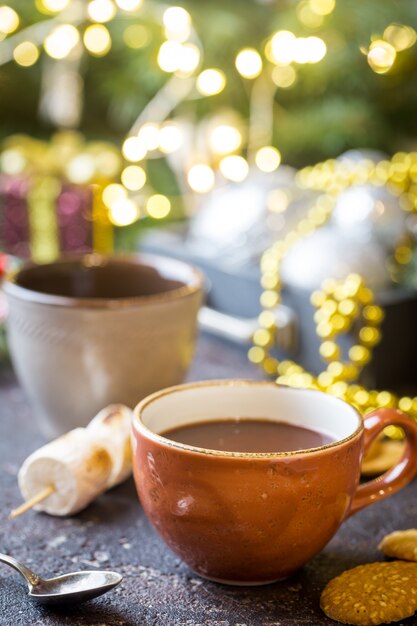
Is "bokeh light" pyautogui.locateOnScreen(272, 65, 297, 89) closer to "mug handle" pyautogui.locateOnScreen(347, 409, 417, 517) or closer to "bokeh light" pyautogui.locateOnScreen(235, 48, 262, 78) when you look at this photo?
"bokeh light" pyautogui.locateOnScreen(235, 48, 262, 78)

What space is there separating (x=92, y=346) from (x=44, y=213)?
1.50ft

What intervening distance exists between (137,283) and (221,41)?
652mm

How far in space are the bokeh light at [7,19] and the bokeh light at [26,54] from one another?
0.04m

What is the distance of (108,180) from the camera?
3.47 feet

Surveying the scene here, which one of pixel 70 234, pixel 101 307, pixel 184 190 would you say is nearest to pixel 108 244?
pixel 70 234

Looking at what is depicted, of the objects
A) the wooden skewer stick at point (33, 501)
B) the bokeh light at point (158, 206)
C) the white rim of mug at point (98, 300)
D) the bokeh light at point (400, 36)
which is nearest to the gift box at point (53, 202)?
the bokeh light at point (158, 206)

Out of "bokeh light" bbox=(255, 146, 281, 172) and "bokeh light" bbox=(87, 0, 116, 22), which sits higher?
"bokeh light" bbox=(87, 0, 116, 22)

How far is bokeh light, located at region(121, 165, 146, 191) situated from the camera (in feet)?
4.00

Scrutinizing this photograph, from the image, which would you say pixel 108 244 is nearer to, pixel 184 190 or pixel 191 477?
pixel 184 190

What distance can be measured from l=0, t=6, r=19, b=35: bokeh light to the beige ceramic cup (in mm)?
668

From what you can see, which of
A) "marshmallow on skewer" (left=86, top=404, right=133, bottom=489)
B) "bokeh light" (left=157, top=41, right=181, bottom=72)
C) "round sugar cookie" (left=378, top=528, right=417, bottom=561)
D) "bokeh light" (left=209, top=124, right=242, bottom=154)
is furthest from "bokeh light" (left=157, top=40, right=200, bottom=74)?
"round sugar cookie" (left=378, top=528, right=417, bottom=561)

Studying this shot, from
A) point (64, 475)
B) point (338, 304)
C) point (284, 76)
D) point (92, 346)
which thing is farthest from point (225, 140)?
point (64, 475)

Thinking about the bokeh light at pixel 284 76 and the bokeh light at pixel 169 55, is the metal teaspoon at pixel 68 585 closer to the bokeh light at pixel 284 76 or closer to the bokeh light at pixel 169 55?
the bokeh light at pixel 169 55

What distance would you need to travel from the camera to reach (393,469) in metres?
0.50
